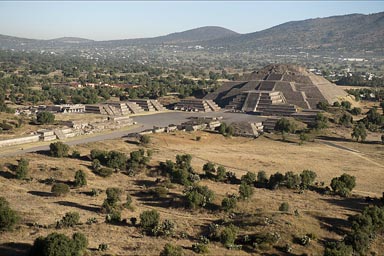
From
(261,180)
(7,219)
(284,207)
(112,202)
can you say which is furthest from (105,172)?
(284,207)

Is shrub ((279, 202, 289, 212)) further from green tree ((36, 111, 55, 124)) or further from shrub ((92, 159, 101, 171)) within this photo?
green tree ((36, 111, 55, 124))

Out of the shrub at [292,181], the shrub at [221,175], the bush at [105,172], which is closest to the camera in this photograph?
the shrub at [292,181]

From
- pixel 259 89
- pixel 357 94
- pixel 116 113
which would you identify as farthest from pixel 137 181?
pixel 357 94

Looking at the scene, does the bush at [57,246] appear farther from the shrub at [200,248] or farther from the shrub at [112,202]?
the shrub at [112,202]

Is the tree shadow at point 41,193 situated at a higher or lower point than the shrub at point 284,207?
lower

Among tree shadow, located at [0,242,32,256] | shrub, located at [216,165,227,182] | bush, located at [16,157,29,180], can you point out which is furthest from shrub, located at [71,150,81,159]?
tree shadow, located at [0,242,32,256]

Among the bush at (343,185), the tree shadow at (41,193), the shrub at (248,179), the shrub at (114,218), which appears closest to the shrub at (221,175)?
the shrub at (248,179)
